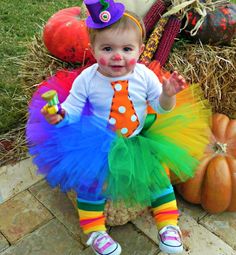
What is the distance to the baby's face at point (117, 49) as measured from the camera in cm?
181

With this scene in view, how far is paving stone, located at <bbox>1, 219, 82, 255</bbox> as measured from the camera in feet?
7.39

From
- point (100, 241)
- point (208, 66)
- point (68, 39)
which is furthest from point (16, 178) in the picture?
point (208, 66)

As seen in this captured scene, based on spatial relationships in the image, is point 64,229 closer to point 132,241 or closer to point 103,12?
point 132,241

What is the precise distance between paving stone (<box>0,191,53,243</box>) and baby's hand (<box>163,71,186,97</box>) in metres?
1.19

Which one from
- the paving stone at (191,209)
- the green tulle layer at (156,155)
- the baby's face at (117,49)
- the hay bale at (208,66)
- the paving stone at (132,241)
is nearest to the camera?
the baby's face at (117,49)

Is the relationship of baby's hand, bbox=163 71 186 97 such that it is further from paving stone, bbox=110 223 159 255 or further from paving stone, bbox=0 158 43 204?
paving stone, bbox=0 158 43 204

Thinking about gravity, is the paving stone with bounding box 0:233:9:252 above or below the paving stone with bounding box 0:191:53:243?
below

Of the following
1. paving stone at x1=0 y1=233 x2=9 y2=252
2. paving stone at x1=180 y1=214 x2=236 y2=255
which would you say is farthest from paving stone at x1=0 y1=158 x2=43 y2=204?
paving stone at x1=180 y1=214 x2=236 y2=255

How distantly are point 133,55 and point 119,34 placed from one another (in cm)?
13

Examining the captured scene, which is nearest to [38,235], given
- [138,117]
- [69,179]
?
[69,179]

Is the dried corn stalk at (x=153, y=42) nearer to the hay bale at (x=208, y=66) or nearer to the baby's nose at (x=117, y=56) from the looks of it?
the hay bale at (x=208, y=66)

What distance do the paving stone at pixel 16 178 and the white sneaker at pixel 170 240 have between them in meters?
1.04

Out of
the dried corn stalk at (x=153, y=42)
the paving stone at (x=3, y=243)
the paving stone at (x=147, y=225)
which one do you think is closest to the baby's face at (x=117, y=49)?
the dried corn stalk at (x=153, y=42)

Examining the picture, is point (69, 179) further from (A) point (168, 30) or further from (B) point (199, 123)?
(A) point (168, 30)
